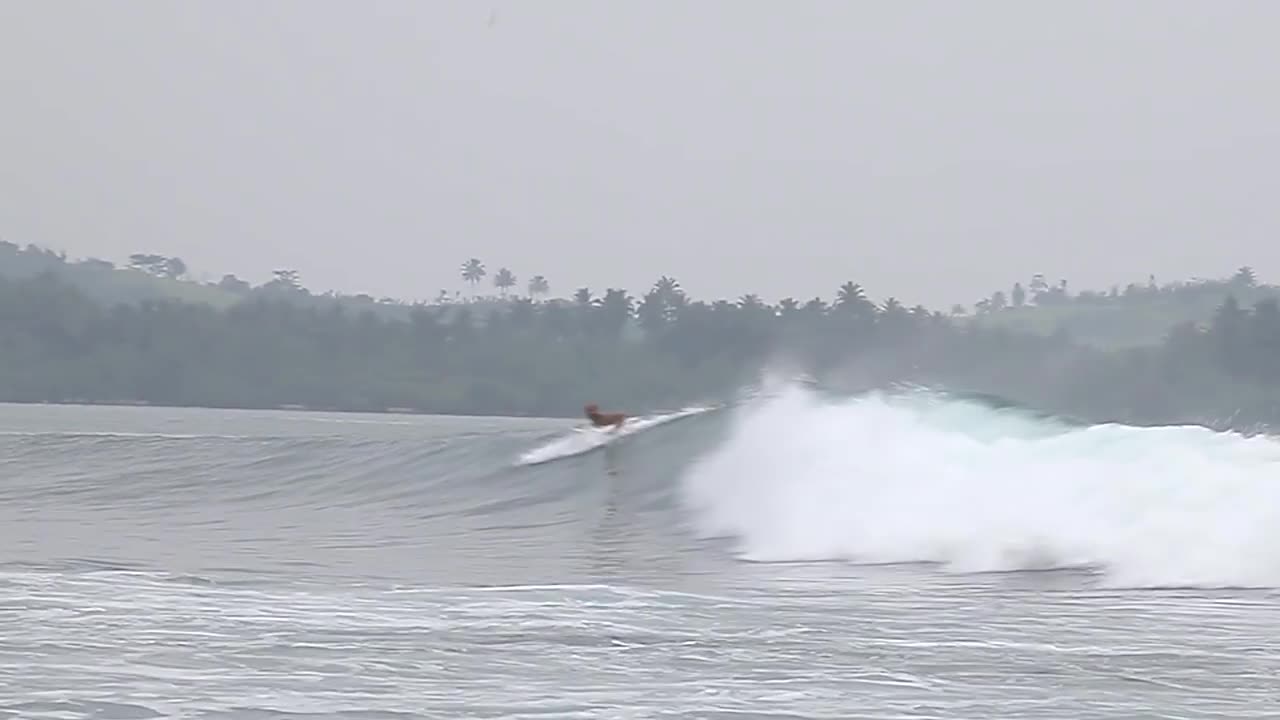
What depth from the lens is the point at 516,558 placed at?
20062 mm

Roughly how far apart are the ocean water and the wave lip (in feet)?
0.16

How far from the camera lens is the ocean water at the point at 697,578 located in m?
10.9

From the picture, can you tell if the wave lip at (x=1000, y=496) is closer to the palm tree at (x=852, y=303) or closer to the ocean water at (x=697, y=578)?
the ocean water at (x=697, y=578)

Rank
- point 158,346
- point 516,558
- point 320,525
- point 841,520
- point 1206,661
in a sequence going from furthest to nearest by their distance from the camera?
point 158,346
point 320,525
point 841,520
point 516,558
point 1206,661

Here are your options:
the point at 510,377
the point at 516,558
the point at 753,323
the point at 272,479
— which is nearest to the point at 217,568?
the point at 516,558

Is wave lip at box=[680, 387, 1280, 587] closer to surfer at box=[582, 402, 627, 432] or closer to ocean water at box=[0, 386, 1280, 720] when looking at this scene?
ocean water at box=[0, 386, 1280, 720]

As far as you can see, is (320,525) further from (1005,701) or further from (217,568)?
(1005,701)

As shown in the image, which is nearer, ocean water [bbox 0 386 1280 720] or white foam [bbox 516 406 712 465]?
ocean water [bbox 0 386 1280 720]

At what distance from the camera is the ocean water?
10.9 meters

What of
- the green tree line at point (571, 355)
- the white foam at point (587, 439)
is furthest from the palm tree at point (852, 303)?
the white foam at point (587, 439)

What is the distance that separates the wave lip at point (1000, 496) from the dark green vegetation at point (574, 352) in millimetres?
33316

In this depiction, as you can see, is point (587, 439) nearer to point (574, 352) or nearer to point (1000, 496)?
point (1000, 496)

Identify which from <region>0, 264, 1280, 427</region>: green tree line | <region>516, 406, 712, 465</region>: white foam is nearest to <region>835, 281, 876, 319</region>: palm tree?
<region>0, 264, 1280, 427</region>: green tree line

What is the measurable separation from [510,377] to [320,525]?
312 feet
